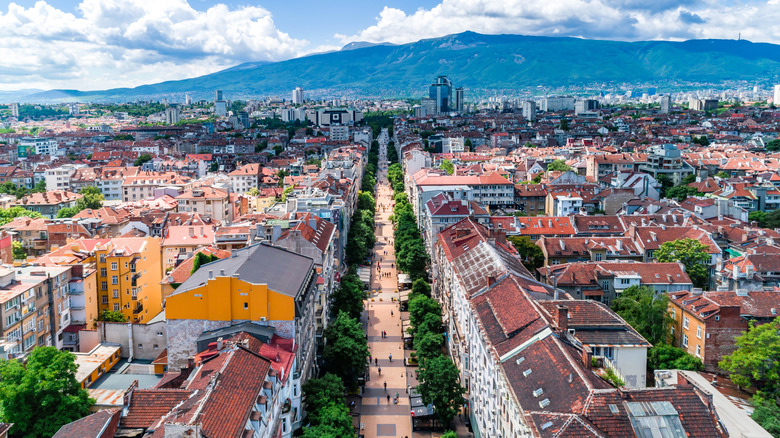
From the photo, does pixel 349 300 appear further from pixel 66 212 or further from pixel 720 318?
pixel 66 212

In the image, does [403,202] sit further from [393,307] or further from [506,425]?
[506,425]

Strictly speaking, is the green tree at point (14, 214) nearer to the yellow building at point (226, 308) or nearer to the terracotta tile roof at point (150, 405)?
the yellow building at point (226, 308)

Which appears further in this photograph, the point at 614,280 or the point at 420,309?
the point at 614,280

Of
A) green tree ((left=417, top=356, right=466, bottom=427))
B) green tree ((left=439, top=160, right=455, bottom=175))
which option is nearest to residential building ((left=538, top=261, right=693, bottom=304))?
green tree ((left=417, top=356, right=466, bottom=427))

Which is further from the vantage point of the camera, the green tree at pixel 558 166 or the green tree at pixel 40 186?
the green tree at pixel 40 186

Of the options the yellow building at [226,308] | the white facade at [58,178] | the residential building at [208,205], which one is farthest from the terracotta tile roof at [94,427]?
the white facade at [58,178]

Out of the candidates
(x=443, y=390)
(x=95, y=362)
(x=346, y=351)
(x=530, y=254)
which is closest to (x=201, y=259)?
(x=95, y=362)

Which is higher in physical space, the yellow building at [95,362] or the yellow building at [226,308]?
the yellow building at [226,308]
